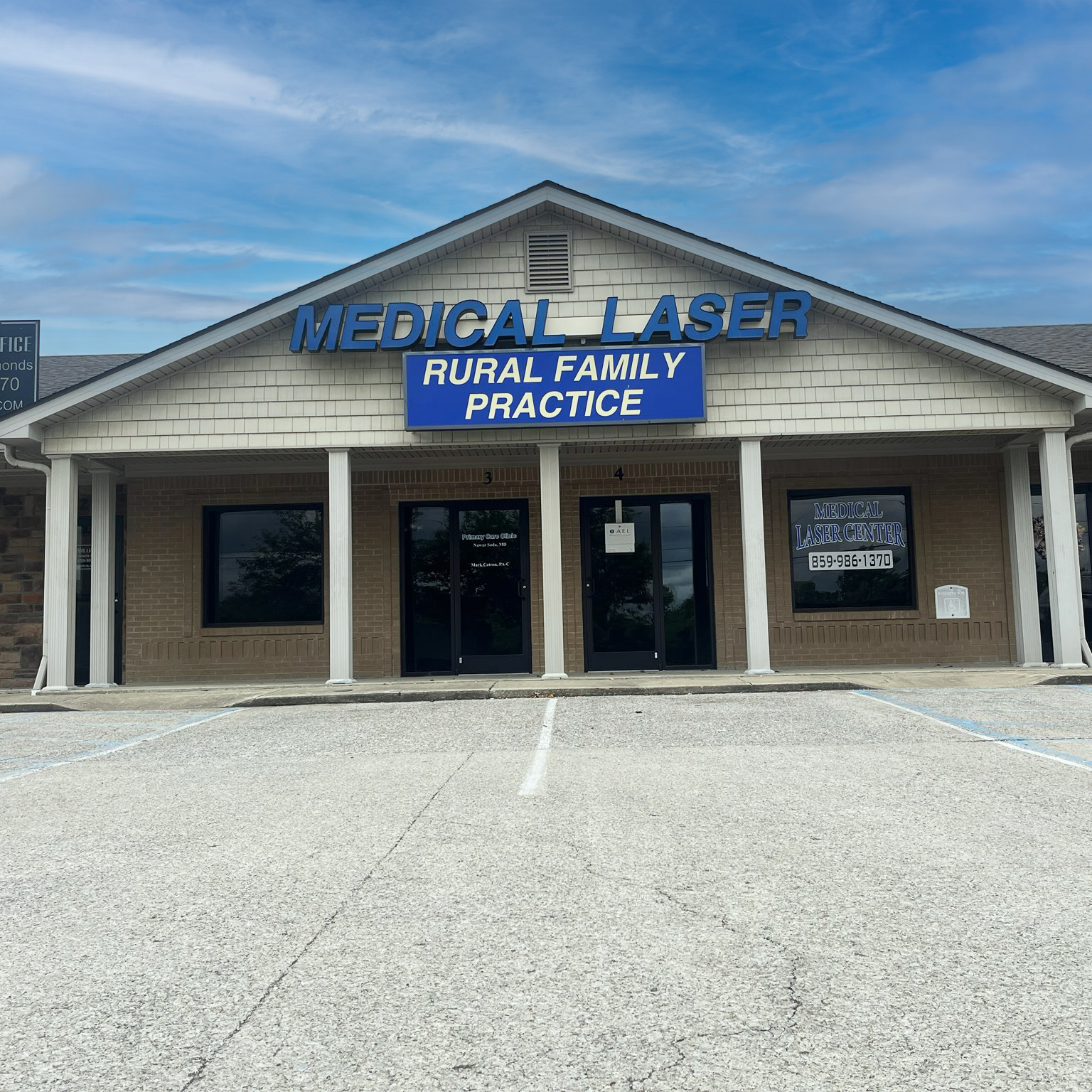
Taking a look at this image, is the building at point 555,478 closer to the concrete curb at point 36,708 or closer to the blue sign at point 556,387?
the blue sign at point 556,387

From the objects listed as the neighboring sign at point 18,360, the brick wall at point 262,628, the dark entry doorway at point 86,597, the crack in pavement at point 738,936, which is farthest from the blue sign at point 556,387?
the crack in pavement at point 738,936

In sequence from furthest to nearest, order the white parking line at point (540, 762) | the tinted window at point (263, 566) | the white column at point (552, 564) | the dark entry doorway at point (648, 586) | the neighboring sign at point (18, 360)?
the tinted window at point (263, 566), the dark entry doorway at point (648, 586), the neighboring sign at point (18, 360), the white column at point (552, 564), the white parking line at point (540, 762)

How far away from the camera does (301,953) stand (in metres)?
3.86

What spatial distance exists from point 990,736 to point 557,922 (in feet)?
19.9

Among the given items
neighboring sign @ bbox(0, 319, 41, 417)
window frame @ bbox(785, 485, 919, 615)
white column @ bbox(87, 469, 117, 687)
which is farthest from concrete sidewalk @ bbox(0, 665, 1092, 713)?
neighboring sign @ bbox(0, 319, 41, 417)

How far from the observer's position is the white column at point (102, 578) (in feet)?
51.2

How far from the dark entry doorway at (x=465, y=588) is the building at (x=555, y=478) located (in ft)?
0.15

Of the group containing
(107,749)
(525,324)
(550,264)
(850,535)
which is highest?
(550,264)

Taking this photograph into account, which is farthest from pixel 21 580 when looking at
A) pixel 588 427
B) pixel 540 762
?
pixel 540 762

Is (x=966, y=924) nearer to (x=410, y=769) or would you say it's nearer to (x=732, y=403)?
(x=410, y=769)

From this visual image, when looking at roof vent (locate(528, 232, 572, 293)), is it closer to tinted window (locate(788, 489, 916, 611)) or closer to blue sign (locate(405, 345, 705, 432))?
blue sign (locate(405, 345, 705, 432))

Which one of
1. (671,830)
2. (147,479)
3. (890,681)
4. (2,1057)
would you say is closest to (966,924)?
(671,830)

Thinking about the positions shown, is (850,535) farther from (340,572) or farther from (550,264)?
(340,572)

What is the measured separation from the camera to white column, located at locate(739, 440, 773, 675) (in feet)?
46.3
